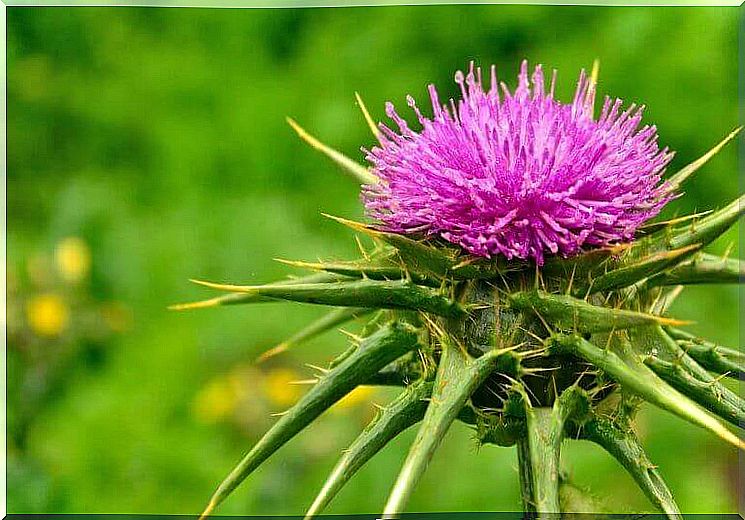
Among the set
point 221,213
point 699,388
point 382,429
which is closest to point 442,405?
point 382,429

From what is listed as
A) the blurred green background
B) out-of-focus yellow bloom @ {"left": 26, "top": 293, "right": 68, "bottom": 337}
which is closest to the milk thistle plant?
the blurred green background

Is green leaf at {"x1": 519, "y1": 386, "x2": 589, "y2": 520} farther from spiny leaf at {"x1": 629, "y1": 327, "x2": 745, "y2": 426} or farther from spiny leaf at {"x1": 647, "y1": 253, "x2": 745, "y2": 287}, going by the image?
spiny leaf at {"x1": 647, "y1": 253, "x2": 745, "y2": 287}

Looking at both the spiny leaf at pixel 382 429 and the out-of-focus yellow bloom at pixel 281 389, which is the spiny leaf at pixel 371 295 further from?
the out-of-focus yellow bloom at pixel 281 389

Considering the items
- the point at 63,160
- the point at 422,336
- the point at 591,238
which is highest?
the point at 63,160

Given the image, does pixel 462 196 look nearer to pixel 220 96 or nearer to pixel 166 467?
pixel 166 467

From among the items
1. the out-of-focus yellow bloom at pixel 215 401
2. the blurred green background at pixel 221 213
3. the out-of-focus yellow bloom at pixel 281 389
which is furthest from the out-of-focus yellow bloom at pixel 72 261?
the out-of-focus yellow bloom at pixel 281 389

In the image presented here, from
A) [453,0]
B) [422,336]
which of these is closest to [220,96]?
[453,0]
